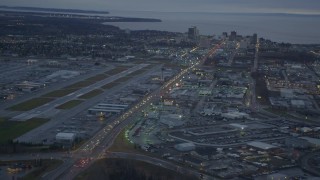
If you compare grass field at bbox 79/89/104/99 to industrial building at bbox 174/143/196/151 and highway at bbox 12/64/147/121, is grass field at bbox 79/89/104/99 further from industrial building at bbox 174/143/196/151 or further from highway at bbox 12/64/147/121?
industrial building at bbox 174/143/196/151

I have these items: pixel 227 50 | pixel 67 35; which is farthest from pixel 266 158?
pixel 67 35

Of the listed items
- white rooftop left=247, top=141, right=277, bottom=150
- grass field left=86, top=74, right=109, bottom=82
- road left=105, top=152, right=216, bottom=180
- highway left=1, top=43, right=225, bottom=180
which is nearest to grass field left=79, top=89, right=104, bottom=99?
highway left=1, top=43, right=225, bottom=180

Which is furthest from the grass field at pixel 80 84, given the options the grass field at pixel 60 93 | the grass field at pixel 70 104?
the grass field at pixel 70 104

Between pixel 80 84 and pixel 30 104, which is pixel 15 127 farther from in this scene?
pixel 80 84

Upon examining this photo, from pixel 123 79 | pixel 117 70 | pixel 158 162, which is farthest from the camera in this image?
pixel 117 70

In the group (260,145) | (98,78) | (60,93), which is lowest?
(260,145)

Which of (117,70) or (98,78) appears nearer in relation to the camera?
(98,78)

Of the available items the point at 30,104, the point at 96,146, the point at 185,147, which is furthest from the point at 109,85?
the point at 185,147
